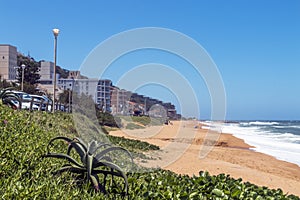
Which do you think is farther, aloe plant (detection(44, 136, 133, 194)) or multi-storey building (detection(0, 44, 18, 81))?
multi-storey building (detection(0, 44, 18, 81))

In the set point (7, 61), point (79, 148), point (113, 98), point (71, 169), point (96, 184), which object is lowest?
point (96, 184)

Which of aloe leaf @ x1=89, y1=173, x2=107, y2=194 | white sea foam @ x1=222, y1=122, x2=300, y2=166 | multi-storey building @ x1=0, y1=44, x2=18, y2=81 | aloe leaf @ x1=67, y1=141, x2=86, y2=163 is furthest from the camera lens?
multi-storey building @ x1=0, y1=44, x2=18, y2=81

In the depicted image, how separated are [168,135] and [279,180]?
1555 centimetres

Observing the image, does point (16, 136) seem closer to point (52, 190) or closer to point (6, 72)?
point (52, 190)

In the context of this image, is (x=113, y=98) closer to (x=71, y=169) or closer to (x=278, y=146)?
(x=71, y=169)

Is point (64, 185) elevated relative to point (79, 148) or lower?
lower

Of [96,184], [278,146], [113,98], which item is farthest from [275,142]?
[96,184]

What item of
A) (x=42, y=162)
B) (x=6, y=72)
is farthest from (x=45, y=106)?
(x=6, y=72)

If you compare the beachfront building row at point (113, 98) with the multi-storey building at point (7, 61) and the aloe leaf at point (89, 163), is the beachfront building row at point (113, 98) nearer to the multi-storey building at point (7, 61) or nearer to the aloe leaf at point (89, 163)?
the aloe leaf at point (89, 163)

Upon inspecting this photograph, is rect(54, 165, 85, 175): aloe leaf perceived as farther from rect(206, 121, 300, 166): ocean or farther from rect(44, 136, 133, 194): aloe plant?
rect(206, 121, 300, 166): ocean

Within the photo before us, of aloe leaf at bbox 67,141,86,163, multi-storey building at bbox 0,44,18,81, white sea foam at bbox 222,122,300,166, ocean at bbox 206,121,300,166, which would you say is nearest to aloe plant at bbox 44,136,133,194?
aloe leaf at bbox 67,141,86,163

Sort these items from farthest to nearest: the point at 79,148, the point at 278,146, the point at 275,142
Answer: the point at 275,142, the point at 278,146, the point at 79,148

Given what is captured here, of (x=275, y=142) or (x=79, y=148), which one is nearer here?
(x=79, y=148)

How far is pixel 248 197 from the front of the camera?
347 cm
